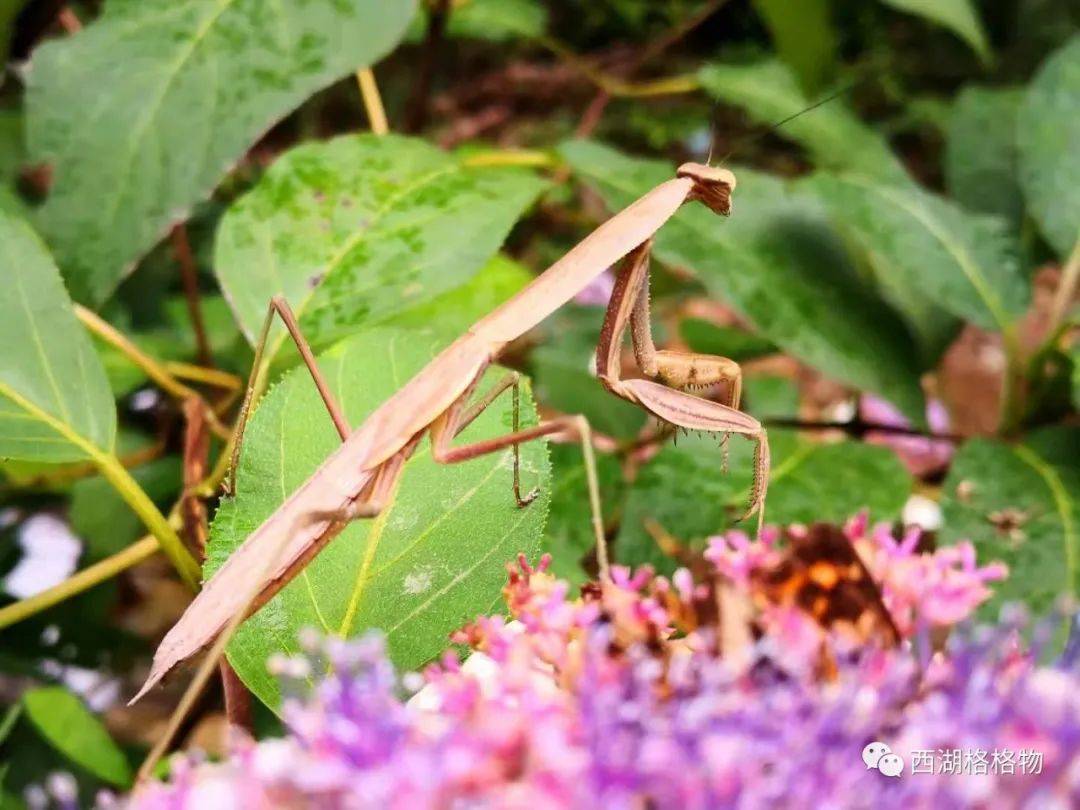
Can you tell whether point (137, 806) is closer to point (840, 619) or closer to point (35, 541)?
point (840, 619)

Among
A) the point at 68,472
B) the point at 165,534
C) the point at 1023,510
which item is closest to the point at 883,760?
the point at 165,534

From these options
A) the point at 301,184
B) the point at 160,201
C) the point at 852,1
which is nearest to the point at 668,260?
the point at 301,184

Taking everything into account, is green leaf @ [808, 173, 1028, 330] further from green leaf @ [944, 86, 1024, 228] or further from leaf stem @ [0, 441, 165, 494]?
leaf stem @ [0, 441, 165, 494]

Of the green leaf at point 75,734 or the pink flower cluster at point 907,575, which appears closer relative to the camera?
the pink flower cluster at point 907,575

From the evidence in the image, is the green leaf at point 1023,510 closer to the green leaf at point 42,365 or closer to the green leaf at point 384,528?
the green leaf at point 384,528

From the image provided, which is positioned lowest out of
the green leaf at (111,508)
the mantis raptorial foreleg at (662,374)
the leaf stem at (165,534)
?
the green leaf at (111,508)

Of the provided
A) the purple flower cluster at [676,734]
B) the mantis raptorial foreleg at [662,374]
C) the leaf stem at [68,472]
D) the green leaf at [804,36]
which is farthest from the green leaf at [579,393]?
the purple flower cluster at [676,734]
